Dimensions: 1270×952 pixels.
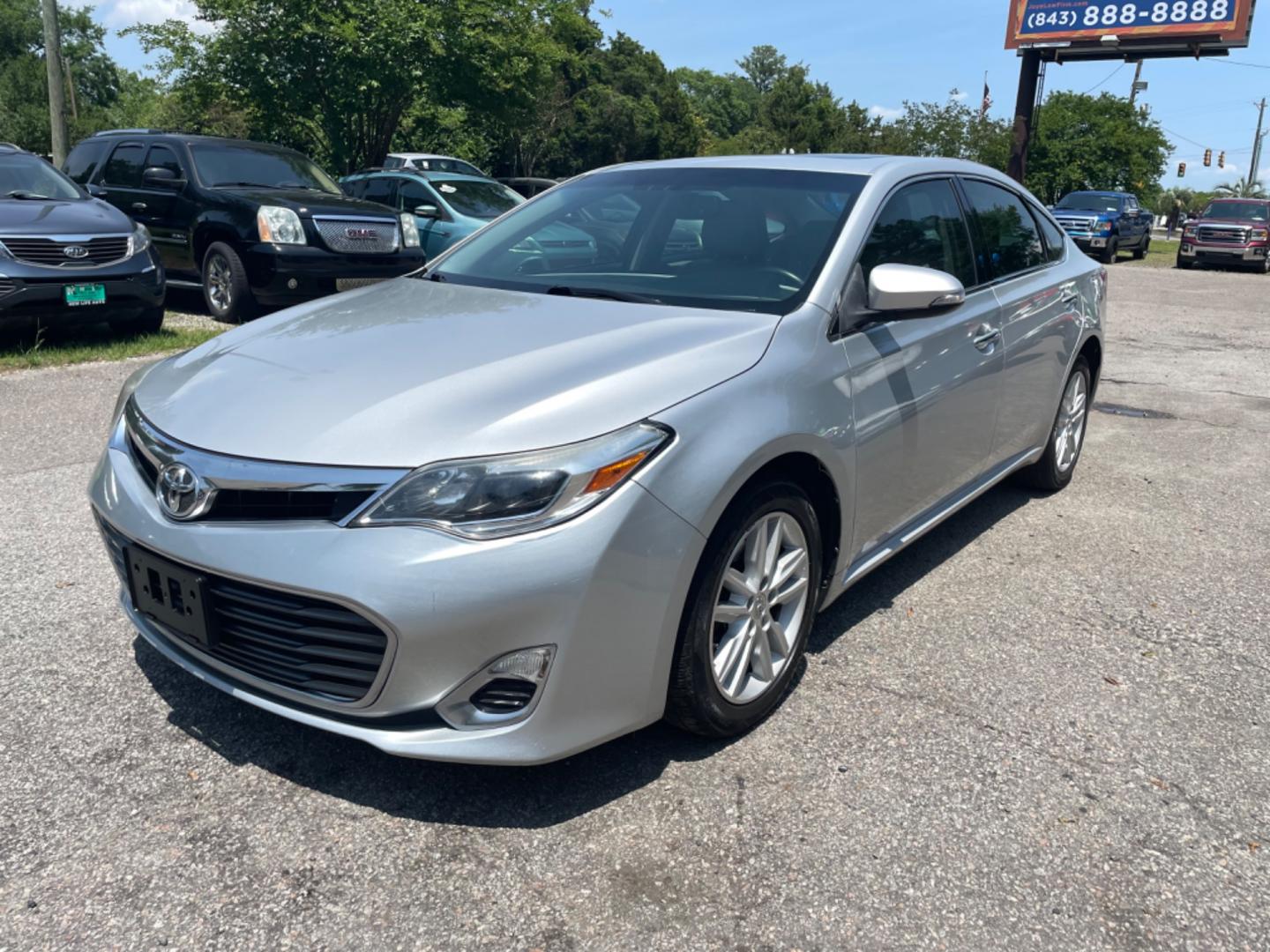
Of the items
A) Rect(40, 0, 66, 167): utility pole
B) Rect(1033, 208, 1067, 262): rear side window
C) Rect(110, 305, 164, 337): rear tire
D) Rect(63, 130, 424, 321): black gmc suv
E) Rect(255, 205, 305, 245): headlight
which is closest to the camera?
Rect(1033, 208, 1067, 262): rear side window

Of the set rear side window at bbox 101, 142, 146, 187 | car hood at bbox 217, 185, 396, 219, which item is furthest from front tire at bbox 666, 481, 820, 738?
rear side window at bbox 101, 142, 146, 187

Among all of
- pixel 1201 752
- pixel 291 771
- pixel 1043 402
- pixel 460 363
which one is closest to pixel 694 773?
pixel 291 771

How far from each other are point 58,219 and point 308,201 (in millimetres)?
2282

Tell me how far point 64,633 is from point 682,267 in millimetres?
2381

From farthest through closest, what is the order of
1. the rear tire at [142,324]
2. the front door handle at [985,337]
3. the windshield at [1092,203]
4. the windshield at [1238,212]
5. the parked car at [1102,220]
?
1. the windshield at [1238,212]
2. the windshield at [1092,203]
3. the parked car at [1102,220]
4. the rear tire at [142,324]
5. the front door handle at [985,337]

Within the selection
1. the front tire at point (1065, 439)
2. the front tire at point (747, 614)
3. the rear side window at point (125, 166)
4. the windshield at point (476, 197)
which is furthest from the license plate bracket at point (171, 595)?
the windshield at point (476, 197)

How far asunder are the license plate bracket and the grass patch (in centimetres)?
579

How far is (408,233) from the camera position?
403 inches

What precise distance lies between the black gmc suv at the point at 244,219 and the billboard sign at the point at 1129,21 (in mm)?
23107

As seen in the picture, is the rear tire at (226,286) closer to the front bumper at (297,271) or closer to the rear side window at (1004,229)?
the front bumper at (297,271)

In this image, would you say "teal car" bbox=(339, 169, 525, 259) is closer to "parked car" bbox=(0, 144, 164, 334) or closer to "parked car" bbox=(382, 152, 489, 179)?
"parked car" bbox=(0, 144, 164, 334)

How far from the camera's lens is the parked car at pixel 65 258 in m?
7.47

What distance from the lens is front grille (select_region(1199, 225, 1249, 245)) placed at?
81.9ft

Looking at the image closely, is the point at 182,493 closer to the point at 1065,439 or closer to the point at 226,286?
the point at 1065,439
